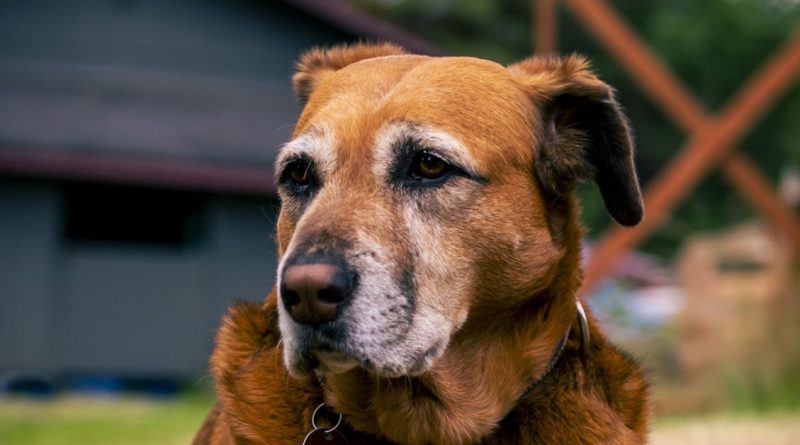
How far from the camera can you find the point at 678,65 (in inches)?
1083

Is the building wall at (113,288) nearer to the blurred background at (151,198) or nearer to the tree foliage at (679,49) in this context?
the blurred background at (151,198)

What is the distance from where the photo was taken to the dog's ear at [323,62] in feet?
13.5

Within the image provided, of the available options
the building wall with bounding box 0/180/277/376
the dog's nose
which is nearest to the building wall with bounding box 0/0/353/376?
the building wall with bounding box 0/180/277/376

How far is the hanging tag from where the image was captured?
326 centimetres

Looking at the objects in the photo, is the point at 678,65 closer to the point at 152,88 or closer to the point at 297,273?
the point at 152,88

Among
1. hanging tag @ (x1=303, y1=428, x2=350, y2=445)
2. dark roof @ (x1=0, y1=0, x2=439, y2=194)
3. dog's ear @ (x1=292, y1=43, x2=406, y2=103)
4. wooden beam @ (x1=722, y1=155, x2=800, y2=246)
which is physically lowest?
dark roof @ (x1=0, y1=0, x2=439, y2=194)

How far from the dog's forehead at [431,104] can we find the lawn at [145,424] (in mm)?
2357

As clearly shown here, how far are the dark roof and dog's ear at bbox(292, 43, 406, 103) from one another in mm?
9276

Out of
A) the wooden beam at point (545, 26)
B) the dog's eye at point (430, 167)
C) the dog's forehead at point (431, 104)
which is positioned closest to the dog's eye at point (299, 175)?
the dog's forehead at point (431, 104)

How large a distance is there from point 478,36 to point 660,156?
651 centimetres

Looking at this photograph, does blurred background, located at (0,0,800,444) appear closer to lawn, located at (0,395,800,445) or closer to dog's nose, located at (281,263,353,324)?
lawn, located at (0,395,800,445)

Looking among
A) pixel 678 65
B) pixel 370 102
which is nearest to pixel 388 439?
pixel 370 102

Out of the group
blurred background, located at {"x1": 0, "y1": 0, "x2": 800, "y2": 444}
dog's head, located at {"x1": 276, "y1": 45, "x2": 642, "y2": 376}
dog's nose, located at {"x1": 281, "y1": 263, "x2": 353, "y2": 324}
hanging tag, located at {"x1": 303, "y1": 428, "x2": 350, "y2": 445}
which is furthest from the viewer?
blurred background, located at {"x1": 0, "y1": 0, "x2": 800, "y2": 444}

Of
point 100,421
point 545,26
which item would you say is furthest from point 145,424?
point 545,26
